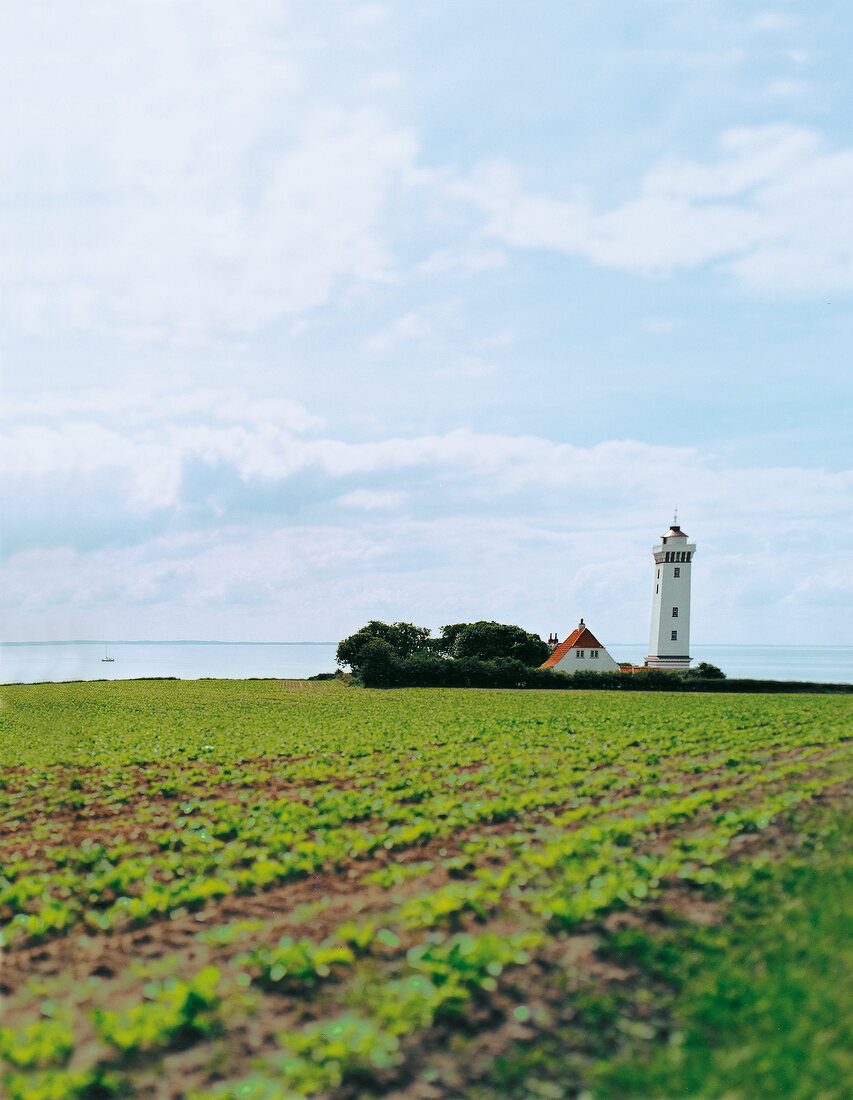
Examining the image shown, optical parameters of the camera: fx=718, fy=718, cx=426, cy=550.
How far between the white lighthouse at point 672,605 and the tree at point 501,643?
36.5 ft

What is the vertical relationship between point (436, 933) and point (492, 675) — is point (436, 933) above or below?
above

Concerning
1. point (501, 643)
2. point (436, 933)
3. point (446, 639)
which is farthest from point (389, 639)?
point (436, 933)

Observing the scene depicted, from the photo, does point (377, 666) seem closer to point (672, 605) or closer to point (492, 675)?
point (492, 675)

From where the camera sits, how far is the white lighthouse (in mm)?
65500

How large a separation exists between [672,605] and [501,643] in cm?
1664

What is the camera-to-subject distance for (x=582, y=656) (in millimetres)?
62062

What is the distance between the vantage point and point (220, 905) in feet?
27.0

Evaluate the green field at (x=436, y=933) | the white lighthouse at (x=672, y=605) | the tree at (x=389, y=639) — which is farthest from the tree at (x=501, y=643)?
the green field at (x=436, y=933)

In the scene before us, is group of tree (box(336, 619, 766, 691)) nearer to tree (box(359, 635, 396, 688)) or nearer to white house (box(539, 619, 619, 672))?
tree (box(359, 635, 396, 688))

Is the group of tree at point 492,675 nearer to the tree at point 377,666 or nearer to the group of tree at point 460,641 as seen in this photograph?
the tree at point 377,666

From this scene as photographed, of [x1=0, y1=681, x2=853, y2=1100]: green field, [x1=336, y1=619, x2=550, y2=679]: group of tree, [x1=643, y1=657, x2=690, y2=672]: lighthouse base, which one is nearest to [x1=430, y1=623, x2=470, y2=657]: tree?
[x1=336, y1=619, x2=550, y2=679]: group of tree

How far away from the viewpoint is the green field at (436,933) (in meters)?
5.10

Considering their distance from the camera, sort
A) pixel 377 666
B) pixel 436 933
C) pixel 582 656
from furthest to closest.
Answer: pixel 582 656 < pixel 377 666 < pixel 436 933

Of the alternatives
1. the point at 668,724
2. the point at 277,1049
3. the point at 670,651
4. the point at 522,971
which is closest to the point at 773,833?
the point at 522,971
